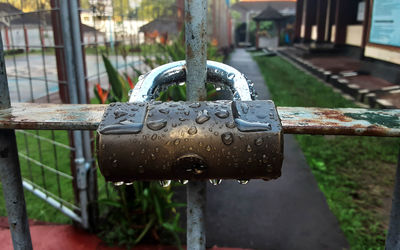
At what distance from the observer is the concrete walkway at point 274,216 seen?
2.37 meters

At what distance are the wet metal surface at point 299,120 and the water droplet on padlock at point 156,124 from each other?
0.24 meters

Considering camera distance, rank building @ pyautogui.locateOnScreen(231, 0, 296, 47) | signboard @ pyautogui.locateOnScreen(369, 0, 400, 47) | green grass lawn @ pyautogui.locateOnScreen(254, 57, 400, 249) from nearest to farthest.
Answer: green grass lawn @ pyautogui.locateOnScreen(254, 57, 400, 249) < signboard @ pyautogui.locateOnScreen(369, 0, 400, 47) < building @ pyautogui.locateOnScreen(231, 0, 296, 47)

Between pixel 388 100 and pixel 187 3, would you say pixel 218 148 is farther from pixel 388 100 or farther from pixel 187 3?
pixel 388 100

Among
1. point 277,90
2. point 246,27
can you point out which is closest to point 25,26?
point 277,90

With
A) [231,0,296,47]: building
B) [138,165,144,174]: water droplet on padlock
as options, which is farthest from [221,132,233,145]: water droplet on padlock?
[231,0,296,47]: building

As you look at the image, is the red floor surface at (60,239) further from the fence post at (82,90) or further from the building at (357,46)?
the building at (357,46)

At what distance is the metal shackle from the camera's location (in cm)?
77

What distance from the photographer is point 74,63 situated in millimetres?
2006

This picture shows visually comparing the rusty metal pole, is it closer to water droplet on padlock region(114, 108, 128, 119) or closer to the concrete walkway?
water droplet on padlock region(114, 108, 128, 119)

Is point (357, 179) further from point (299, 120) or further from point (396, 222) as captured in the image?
point (299, 120)

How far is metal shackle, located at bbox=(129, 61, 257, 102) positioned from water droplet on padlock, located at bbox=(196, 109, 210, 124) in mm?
195

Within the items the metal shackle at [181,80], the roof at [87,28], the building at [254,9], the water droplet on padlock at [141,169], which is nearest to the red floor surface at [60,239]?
the roof at [87,28]

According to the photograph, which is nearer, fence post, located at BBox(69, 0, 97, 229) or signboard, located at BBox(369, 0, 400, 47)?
fence post, located at BBox(69, 0, 97, 229)

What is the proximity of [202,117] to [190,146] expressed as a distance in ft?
0.17
